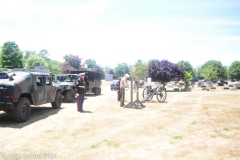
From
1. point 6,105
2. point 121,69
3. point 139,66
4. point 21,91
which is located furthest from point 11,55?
point 121,69

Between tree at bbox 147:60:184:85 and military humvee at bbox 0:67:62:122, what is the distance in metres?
20.9

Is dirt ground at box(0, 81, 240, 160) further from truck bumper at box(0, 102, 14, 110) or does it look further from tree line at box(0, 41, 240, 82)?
tree line at box(0, 41, 240, 82)

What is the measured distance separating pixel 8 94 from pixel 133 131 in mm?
4600

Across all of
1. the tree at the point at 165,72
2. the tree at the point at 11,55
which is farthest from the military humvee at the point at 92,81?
the tree at the point at 11,55

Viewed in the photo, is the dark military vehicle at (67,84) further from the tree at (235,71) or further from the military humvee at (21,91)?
the tree at (235,71)

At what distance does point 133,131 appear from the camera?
658 cm

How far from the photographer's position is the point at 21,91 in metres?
7.61

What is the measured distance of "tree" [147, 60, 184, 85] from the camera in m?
Answer: 28.5

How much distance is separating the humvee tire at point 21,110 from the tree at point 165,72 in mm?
22533

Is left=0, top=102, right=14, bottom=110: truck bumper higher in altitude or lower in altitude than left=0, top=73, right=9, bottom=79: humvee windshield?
lower

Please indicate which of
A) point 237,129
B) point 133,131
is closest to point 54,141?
point 133,131

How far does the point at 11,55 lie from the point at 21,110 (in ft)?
175

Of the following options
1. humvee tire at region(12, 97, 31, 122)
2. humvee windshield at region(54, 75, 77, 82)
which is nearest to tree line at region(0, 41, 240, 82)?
humvee windshield at region(54, 75, 77, 82)

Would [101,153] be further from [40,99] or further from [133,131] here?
[40,99]
